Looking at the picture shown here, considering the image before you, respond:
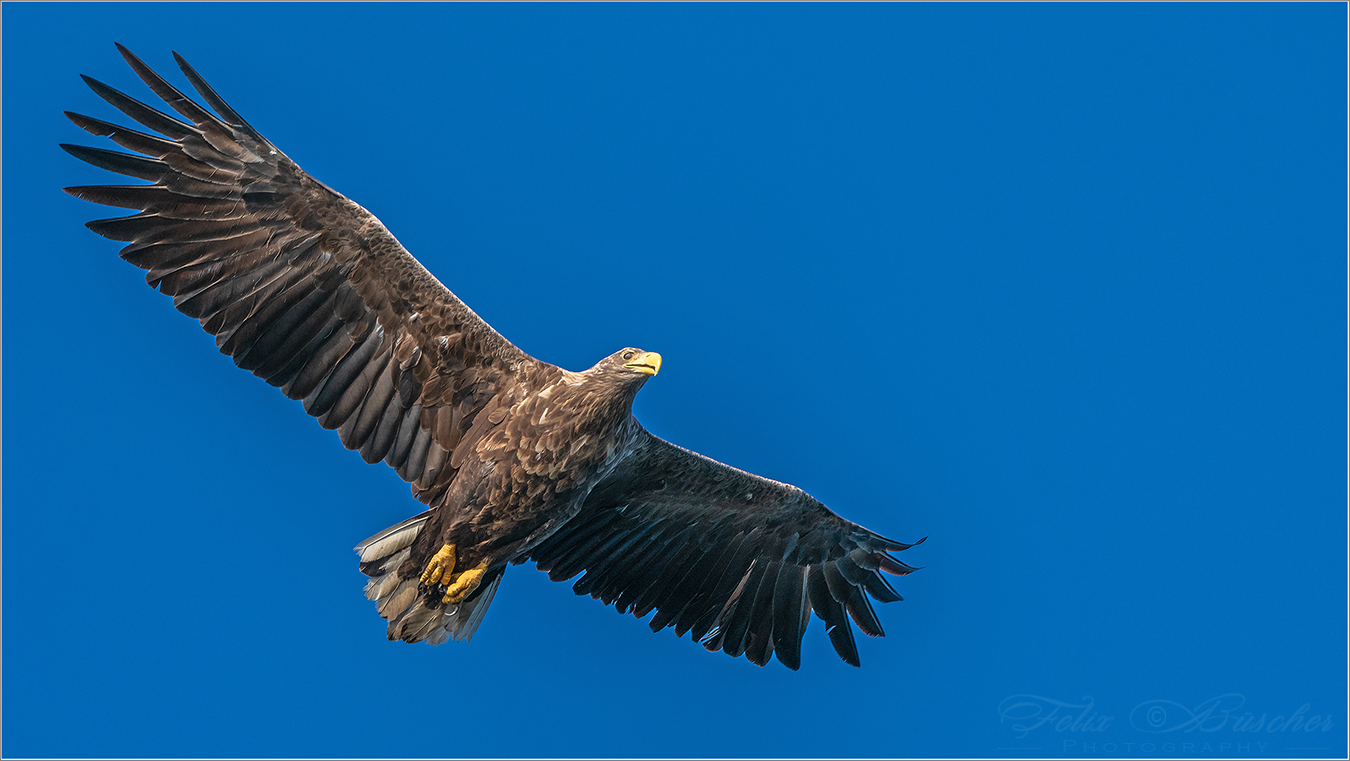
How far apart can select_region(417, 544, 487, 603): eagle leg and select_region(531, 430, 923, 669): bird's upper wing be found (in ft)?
3.29

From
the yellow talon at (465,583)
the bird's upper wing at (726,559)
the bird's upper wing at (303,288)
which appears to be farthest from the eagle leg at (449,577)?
the bird's upper wing at (726,559)

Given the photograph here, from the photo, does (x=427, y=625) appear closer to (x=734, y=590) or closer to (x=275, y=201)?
(x=734, y=590)

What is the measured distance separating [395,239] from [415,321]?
61 cm

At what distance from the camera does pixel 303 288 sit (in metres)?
9.87

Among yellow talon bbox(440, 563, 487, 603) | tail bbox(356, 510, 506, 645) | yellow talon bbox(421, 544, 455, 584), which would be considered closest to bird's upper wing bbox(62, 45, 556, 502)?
tail bbox(356, 510, 506, 645)

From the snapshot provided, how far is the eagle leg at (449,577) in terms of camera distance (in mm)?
9969

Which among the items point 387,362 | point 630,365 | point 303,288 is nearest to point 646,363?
point 630,365

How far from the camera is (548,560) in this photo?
1109cm

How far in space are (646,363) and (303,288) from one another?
256 centimetres

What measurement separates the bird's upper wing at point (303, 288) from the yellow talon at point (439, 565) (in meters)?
0.49

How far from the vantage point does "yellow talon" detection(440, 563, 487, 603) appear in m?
10.1

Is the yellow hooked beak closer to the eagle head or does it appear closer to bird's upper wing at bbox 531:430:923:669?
the eagle head

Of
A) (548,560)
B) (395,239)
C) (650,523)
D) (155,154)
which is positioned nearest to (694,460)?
(650,523)

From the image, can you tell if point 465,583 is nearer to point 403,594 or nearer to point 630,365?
point 403,594
